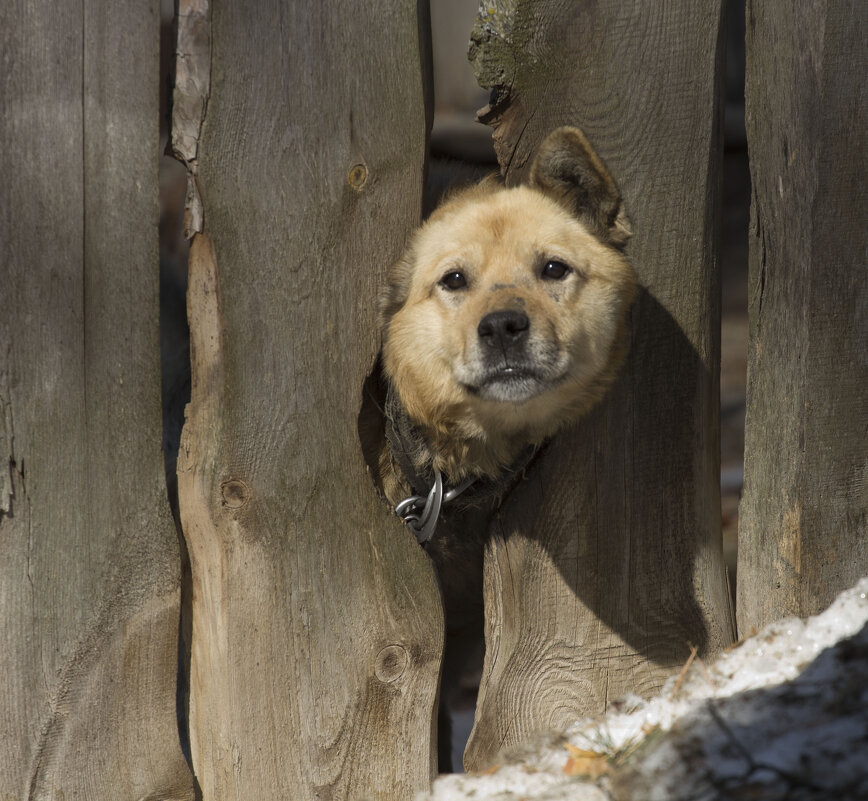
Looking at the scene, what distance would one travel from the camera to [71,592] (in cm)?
240

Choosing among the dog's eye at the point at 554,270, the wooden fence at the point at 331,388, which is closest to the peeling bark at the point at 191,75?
the wooden fence at the point at 331,388

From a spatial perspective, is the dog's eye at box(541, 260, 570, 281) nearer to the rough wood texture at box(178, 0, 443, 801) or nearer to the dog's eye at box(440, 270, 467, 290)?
the dog's eye at box(440, 270, 467, 290)

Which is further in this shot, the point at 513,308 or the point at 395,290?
the point at 395,290

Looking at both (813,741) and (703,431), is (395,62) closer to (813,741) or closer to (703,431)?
(703,431)

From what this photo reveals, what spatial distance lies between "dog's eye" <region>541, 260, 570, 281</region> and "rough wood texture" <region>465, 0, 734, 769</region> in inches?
8.8

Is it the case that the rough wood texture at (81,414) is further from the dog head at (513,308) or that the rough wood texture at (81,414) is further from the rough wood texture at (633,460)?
the rough wood texture at (633,460)

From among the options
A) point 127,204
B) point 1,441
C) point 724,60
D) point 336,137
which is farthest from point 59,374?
point 724,60

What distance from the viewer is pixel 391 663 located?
2.66m

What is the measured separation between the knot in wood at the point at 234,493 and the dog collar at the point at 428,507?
1.70 feet

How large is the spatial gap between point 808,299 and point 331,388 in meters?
1.44

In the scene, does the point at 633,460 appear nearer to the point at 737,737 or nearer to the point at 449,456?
the point at 449,456

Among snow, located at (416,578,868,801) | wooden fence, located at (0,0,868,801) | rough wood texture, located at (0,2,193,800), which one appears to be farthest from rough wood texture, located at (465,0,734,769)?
rough wood texture, located at (0,2,193,800)

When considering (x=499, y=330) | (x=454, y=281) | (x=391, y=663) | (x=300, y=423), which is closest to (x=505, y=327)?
(x=499, y=330)

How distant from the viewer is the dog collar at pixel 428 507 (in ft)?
9.29
